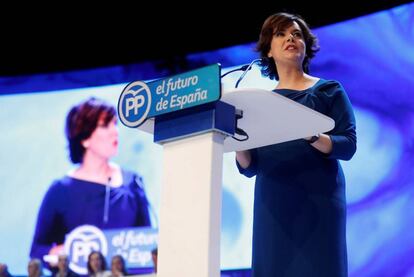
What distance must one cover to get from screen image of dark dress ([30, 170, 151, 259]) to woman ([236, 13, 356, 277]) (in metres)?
3.39

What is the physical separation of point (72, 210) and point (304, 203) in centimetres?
379

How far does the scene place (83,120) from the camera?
545 cm

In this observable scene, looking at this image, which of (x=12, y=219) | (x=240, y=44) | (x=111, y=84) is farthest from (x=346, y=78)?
(x=12, y=219)

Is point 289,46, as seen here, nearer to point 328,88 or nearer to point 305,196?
point 328,88

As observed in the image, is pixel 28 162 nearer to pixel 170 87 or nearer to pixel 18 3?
pixel 18 3

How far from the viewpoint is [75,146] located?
541 cm

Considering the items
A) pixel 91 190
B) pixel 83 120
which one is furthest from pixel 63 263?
pixel 83 120

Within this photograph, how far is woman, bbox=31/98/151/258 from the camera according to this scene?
5.14 meters

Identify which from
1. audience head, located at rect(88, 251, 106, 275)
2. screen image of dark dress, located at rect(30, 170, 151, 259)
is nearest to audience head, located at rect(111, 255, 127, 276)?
audience head, located at rect(88, 251, 106, 275)

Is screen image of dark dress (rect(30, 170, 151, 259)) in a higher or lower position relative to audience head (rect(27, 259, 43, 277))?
higher

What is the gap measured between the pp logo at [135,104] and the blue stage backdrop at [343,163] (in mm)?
1934

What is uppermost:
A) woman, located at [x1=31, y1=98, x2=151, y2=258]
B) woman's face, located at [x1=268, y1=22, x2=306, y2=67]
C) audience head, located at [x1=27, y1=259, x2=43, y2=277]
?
woman, located at [x1=31, y1=98, x2=151, y2=258]

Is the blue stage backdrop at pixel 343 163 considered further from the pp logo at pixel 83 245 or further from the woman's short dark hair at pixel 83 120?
the pp logo at pixel 83 245

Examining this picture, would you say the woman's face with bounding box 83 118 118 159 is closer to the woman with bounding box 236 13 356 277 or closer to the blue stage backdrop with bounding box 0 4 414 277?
the blue stage backdrop with bounding box 0 4 414 277
